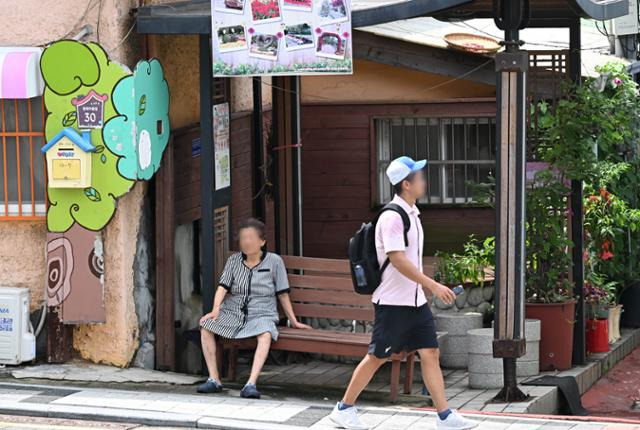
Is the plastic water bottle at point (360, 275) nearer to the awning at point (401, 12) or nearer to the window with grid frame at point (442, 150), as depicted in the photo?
the awning at point (401, 12)

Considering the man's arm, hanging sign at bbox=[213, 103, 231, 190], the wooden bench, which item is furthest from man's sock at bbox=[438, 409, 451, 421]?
Result: hanging sign at bbox=[213, 103, 231, 190]

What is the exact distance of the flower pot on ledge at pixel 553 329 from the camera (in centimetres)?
1189

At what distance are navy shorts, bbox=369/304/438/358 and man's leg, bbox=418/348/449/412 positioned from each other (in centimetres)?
5

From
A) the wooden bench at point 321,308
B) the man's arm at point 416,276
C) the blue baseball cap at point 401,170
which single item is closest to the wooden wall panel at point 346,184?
the wooden bench at point 321,308

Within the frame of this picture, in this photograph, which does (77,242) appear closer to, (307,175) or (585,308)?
(585,308)

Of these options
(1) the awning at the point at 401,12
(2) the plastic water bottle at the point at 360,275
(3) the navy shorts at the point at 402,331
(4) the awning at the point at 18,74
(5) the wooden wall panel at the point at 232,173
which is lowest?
(3) the navy shorts at the point at 402,331

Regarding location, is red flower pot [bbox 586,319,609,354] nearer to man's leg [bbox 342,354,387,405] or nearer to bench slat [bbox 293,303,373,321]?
bench slat [bbox 293,303,373,321]

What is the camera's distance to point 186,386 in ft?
35.8

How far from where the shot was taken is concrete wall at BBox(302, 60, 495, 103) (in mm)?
17609

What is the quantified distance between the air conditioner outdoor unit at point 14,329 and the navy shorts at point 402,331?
3.26 metres

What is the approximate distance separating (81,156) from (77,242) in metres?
0.68

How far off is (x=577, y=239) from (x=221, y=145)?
3221 millimetres

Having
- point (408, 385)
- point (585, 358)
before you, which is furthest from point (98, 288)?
point (585, 358)

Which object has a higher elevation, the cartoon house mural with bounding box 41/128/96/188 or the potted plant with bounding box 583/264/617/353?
the cartoon house mural with bounding box 41/128/96/188
